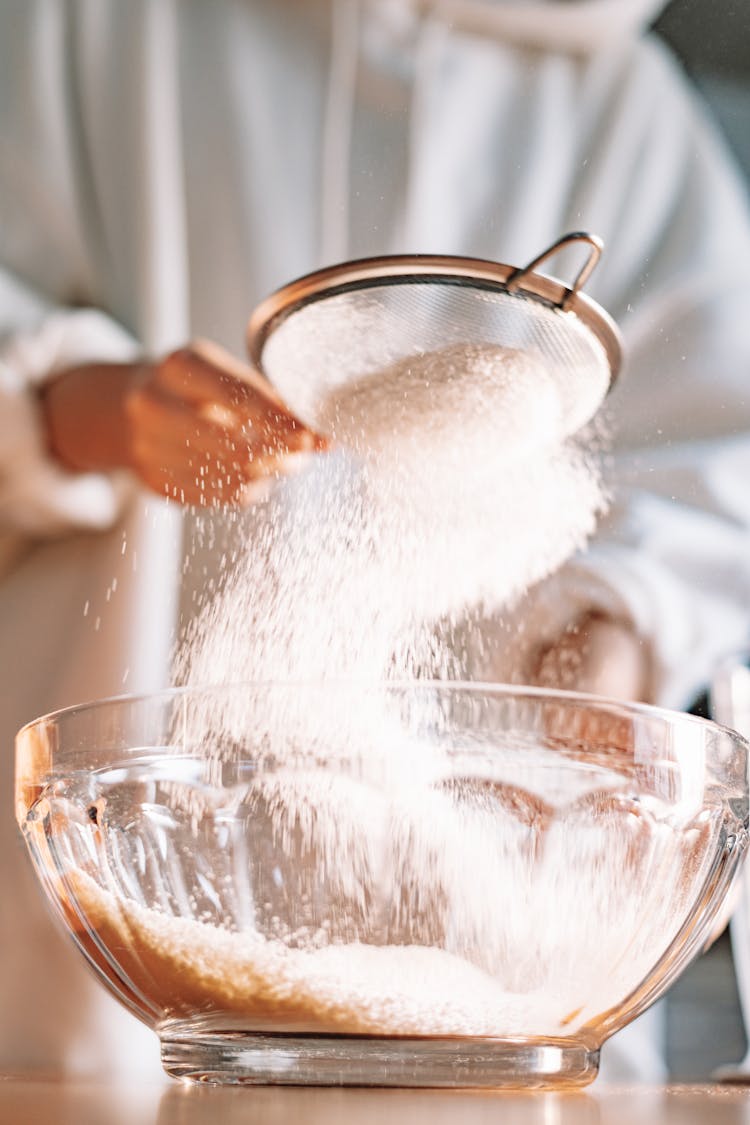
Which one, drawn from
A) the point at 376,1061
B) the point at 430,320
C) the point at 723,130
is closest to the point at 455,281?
the point at 430,320

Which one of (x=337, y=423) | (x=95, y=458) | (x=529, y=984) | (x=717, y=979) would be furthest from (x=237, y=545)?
(x=529, y=984)

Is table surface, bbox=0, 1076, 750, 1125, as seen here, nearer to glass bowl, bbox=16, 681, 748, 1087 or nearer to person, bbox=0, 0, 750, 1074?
glass bowl, bbox=16, 681, 748, 1087

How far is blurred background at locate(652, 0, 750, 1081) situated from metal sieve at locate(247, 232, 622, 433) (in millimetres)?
533

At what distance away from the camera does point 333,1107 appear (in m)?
0.20

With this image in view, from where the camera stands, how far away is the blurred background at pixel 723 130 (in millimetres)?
895

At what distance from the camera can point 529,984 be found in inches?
10.4

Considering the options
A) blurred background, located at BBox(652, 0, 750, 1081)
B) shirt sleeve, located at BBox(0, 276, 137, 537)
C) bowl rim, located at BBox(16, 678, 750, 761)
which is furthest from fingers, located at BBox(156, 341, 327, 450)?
blurred background, located at BBox(652, 0, 750, 1081)

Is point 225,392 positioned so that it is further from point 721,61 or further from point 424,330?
point 721,61

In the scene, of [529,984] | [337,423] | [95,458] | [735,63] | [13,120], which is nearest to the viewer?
[529,984]

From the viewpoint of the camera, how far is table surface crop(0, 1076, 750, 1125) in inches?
7.2

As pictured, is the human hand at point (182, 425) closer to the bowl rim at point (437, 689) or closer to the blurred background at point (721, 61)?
the bowl rim at point (437, 689)

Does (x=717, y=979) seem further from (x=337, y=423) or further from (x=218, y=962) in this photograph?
(x=218, y=962)

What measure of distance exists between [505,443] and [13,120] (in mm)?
564

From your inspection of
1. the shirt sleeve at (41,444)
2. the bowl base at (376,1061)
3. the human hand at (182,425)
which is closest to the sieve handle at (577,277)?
the human hand at (182,425)
